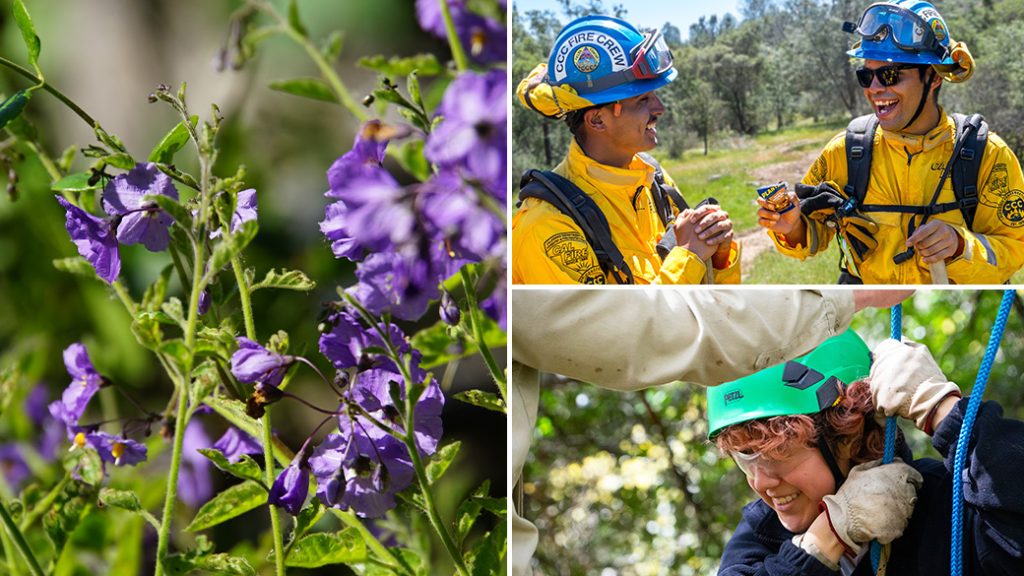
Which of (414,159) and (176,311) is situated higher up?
(414,159)

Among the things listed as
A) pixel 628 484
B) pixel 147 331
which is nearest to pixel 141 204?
pixel 147 331

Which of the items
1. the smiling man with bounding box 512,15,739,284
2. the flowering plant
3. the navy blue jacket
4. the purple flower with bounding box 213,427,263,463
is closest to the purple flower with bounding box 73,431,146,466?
the flowering plant

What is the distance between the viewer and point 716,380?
52.7 inches

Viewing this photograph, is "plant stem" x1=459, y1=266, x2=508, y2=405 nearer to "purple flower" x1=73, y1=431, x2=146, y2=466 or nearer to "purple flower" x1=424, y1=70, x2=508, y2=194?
"purple flower" x1=424, y1=70, x2=508, y2=194

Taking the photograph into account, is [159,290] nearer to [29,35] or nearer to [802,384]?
[29,35]

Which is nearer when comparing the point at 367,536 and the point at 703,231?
the point at 367,536

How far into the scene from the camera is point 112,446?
1.42 meters

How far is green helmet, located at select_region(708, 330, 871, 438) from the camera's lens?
5.16ft

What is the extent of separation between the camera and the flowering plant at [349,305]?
3.99 feet

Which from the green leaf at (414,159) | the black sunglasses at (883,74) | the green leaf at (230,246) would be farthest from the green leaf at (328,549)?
the black sunglasses at (883,74)

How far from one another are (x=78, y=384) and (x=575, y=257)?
65 cm

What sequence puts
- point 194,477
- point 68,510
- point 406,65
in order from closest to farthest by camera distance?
point 406,65
point 68,510
point 194,477

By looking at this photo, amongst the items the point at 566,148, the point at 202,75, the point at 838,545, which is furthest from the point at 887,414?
the point at 202,75

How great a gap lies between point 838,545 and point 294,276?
758 millimetres
